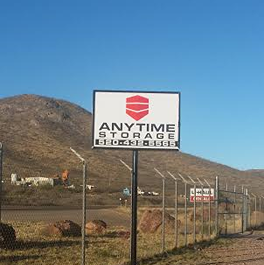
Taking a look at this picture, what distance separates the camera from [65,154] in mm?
86375

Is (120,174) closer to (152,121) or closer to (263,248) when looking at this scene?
(263,248)

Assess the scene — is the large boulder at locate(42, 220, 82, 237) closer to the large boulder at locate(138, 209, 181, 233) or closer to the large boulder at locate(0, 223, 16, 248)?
the large boulder at locate(138, 209, 181, 233)

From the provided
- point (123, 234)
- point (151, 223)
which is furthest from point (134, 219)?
point (151, 223)

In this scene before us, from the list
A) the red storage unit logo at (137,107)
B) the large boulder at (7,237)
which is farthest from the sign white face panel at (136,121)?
the large boulder at (7,237)

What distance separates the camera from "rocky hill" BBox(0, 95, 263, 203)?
242 feet

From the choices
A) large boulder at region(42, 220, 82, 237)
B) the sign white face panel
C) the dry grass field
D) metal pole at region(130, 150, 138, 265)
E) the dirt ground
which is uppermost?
the sign white face panel

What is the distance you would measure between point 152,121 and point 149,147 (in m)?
0.53

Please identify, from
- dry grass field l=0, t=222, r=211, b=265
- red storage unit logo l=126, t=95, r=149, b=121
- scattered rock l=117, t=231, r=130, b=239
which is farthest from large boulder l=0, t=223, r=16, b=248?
scattered rock l=117, t=231, r=130, b=239

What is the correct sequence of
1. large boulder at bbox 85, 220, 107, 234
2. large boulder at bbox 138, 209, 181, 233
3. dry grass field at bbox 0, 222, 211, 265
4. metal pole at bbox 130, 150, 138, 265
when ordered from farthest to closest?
large boulder at bbox 138, 209, 181, 233 < large boulder at bbox 85, 220, 107, 234 < dry grass field at bbox 0, 222, 211, 265 < metal pole at bbox 130, 150, 138, 265

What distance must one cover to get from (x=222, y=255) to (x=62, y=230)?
20.2 ft

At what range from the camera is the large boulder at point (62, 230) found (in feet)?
66.7

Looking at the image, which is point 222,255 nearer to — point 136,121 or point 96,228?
point 136,121

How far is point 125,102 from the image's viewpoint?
1220cm

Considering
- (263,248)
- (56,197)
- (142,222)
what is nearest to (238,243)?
(263,248)
